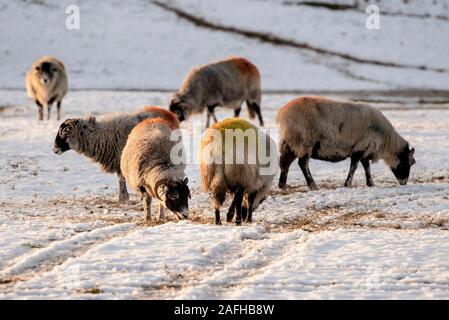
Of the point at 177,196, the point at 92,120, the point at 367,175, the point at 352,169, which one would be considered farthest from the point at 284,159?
the point at 177,196

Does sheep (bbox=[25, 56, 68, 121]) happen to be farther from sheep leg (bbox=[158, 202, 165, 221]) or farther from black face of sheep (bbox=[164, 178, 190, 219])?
black face of sheep (bbox=[164, 178, 190, 219])

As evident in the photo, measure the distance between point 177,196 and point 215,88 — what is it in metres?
11.7

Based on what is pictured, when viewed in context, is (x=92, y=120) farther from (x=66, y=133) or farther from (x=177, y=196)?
(x=177, y=196)

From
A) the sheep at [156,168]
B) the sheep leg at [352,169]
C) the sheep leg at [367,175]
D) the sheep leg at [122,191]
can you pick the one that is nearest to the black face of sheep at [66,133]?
the sheep leg at [122,191]

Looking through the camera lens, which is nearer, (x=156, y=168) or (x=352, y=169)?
(x=156, y=168)

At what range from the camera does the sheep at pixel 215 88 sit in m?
23.0

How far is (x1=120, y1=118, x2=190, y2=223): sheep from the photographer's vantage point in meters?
11.9

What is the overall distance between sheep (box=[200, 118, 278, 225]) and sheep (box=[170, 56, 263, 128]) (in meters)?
11.0

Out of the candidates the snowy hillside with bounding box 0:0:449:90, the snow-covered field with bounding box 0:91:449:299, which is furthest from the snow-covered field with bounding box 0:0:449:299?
the snowy hillside with bounding box 0:0:449:90

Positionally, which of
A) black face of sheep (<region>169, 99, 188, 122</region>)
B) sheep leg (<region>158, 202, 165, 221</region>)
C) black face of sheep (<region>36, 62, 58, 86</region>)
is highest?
black face of sheep (<region>36, 62, 58, 86</region>)

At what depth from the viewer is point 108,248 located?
10109mm

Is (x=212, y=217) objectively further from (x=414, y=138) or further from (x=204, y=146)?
(x=414, y=138)

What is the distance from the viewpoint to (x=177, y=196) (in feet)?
38.8

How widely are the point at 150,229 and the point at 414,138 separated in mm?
11645
